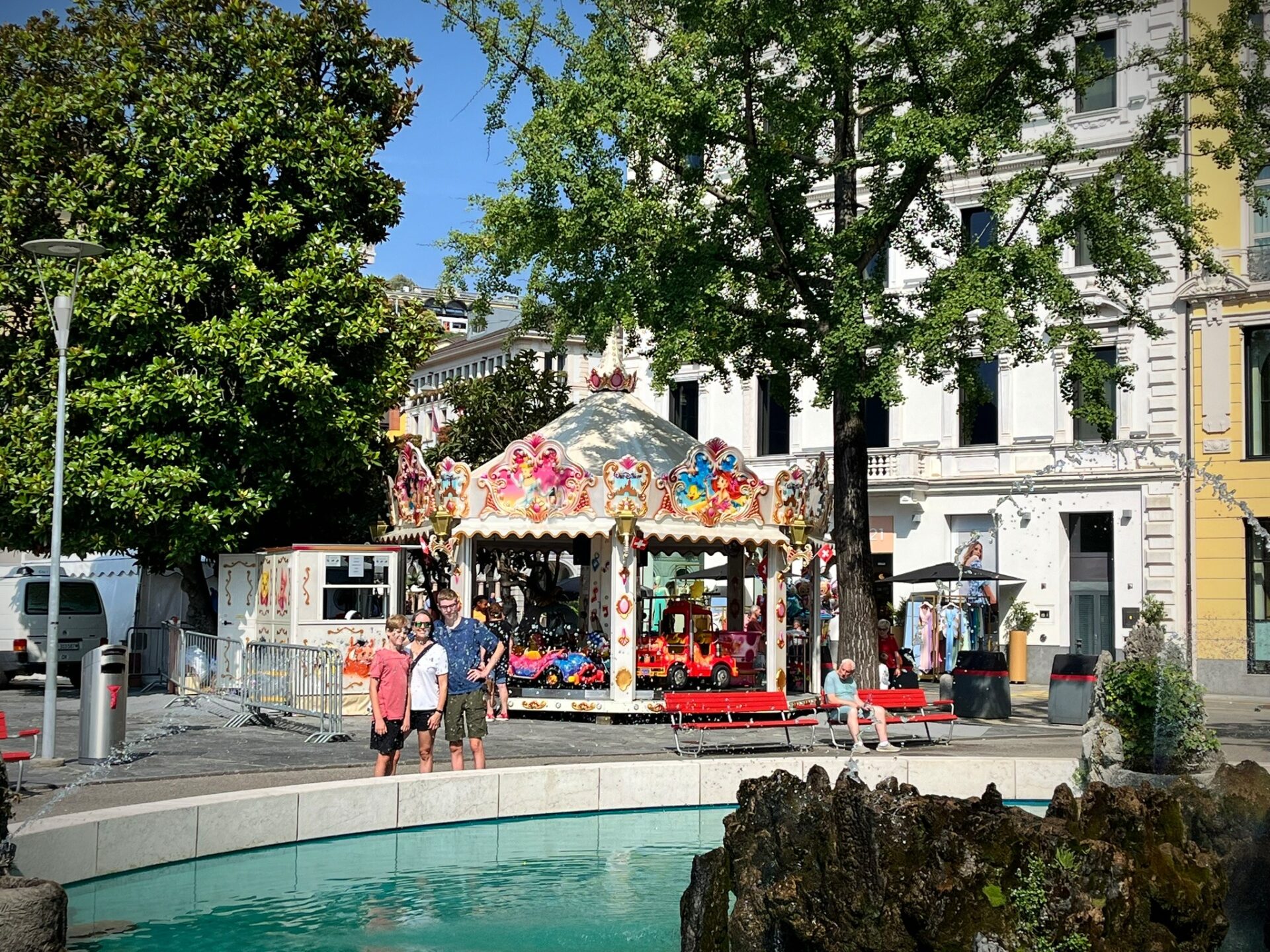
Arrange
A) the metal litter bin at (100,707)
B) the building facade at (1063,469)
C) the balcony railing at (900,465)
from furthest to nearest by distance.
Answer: the balcony railing at (900,465) < the building facade at (1063,469) < the metal litter bin at (100,707)

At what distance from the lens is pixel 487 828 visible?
12266mm

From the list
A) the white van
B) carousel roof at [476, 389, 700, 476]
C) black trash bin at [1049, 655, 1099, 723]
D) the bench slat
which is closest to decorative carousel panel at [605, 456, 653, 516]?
carousel roof at [476, 389, 700, 476]

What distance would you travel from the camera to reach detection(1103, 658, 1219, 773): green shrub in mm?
11750

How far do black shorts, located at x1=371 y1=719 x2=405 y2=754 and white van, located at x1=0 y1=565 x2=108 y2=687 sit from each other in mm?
16160

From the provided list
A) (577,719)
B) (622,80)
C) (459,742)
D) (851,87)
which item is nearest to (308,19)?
(622,80)

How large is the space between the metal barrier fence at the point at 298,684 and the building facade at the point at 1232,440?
64.4ft

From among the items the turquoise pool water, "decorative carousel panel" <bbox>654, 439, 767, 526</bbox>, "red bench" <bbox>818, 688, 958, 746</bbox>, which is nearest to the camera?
the turquoise pool water

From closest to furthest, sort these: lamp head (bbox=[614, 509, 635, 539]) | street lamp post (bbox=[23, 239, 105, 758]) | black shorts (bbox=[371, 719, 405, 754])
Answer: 1. black shorts (bbox=[371, 719, 405, 754])
2. street lamp post (bbox=[23, 239, 105, 758])
3. lamp head (bbox=[614, 509, 635, 539])

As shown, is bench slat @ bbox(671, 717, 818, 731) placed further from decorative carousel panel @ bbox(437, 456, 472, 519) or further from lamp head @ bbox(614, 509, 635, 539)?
decorative carousel panel @ bbox(437, 456, 472, 519)

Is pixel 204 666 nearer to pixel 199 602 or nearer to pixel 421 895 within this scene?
pixel 199 602

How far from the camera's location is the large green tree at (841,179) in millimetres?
19469

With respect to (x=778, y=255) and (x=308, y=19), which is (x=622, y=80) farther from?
(x=308, y=19)

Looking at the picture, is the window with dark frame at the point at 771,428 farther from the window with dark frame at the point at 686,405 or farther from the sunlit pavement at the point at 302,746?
the sunlit pavement at the point at 302,746

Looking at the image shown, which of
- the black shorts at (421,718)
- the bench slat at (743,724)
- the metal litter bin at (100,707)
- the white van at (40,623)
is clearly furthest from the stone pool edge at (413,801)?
the white van at (40,623)
